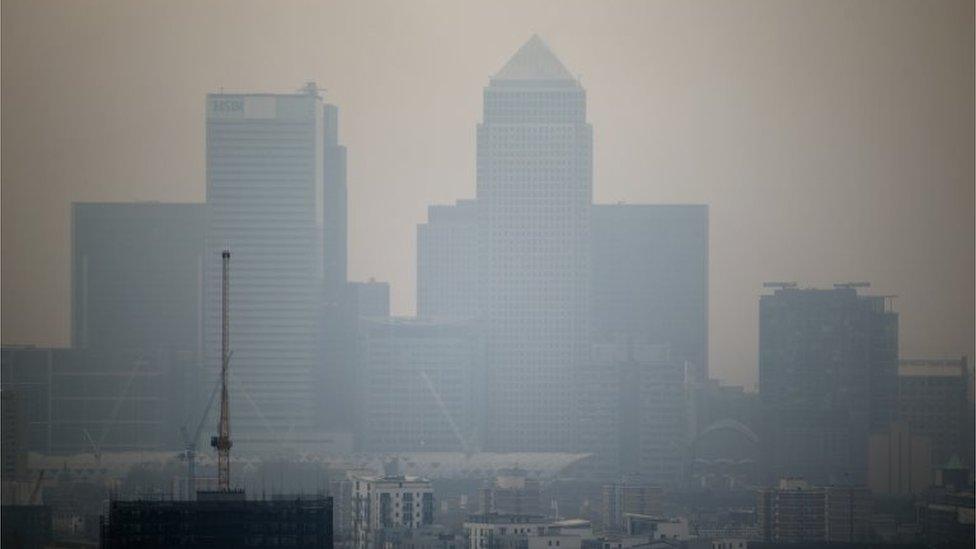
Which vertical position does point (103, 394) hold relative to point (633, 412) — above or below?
above

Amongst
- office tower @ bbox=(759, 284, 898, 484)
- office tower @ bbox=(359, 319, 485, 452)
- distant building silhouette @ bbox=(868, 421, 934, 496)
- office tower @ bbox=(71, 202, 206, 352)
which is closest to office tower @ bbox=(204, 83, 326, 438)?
office tower @ bbox=(71, 202, 206, 352)

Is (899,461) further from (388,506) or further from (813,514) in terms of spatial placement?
(388,506)

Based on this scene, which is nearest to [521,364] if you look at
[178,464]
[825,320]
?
[825,320]

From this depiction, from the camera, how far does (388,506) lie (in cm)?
5050

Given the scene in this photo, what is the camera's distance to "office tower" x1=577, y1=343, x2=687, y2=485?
Result: 62969 millimetres

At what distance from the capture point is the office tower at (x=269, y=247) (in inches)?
2539

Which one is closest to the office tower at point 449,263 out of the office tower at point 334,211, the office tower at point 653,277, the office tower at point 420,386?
the office tower at point 420,386

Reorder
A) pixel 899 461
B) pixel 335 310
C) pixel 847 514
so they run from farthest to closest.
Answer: pixel 335 310, pixel 899 461, pixel 847 514

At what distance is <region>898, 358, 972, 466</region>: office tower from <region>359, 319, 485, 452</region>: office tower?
867 centimetres

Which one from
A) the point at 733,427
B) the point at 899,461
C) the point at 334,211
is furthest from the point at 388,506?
the point at 334,211

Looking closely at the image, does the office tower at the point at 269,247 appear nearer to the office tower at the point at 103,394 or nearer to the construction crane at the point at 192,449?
the office tower at the point at 103,394

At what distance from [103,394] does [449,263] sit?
26.6 ft

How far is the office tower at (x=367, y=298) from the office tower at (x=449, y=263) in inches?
38.4

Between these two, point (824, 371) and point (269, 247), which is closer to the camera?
point (824, 371)
